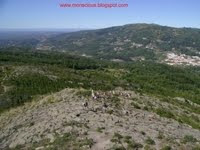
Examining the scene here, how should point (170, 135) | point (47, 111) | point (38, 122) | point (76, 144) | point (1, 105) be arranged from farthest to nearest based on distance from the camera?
point (1, 105)
point (47, 111)
point (38, 122)
point (170, 135)
point (76, 144)

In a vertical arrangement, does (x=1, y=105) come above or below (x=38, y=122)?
below

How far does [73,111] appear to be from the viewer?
121 feet

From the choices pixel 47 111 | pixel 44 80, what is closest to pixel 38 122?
pixel 47 111

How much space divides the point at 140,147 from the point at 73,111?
39.7 ft

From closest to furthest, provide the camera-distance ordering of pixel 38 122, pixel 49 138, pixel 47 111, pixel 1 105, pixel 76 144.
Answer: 1. pixel 76 144
2. pixel 49 138
3. pixel 38 122
4. pixel 47 111
5. pixel 1 105

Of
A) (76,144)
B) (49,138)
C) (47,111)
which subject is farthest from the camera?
(47,111)

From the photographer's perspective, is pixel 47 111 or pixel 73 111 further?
pixel 47 111

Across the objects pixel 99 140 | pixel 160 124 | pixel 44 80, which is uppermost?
pixel 99 140

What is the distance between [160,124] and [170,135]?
495 centimetres

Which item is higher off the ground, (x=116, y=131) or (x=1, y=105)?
(x=116, y=131)

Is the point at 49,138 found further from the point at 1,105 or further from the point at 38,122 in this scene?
the point at 1,105

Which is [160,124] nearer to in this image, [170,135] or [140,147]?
[170,135]

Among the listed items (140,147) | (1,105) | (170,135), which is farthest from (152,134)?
(1,105)

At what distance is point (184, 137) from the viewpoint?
32281mm
